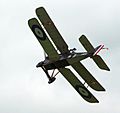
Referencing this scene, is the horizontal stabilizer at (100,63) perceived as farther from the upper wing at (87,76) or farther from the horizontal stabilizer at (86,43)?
the upper wing at (87,76)

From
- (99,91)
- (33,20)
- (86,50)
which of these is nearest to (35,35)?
(33,20)

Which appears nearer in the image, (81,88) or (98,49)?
(98,49)

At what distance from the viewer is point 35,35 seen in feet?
161

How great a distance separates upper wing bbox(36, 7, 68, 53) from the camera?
4668cm

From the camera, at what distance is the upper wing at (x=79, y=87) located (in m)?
52.3

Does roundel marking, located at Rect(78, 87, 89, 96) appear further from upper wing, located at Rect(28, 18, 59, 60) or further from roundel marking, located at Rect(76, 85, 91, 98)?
upper wing, located at Rect(28, 18, 59, 60)

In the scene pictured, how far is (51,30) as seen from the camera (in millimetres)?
47688

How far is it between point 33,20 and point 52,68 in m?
4.85

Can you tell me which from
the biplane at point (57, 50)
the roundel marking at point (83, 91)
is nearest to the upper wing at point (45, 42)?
the biplane at point (57, 50)

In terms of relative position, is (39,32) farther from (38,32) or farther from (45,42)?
(45,42)

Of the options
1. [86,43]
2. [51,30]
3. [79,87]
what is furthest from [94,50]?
[79,87]

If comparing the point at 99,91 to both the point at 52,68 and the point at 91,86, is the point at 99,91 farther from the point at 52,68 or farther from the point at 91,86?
the point at 52,68

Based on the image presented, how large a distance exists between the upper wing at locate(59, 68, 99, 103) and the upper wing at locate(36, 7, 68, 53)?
4237mm

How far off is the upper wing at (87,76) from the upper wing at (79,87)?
130 cm
